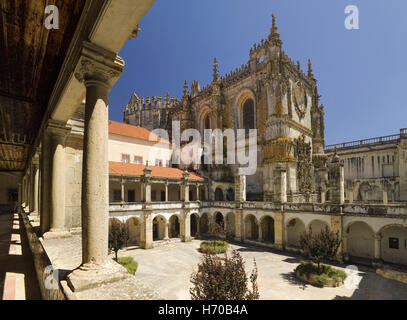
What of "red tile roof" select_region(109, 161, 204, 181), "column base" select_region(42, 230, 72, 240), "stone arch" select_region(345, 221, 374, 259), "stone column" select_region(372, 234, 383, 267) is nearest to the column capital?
"column base" select_region(42, 230, 72, 240)

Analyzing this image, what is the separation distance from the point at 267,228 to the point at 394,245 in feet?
37.4

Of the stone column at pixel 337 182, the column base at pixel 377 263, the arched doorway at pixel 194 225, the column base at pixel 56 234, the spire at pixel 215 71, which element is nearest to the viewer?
the column base at pixel 56 234

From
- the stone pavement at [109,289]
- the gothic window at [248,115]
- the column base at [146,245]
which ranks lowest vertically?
the column base at [146,245]

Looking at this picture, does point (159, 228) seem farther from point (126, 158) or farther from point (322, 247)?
point (322, 247)

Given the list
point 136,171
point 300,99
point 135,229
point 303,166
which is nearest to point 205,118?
point 300,99

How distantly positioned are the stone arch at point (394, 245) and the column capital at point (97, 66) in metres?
22.4

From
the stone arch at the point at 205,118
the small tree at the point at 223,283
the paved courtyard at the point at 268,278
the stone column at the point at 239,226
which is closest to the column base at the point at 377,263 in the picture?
the paved courtyard at the point at 268,278

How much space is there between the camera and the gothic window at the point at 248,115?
32.1m

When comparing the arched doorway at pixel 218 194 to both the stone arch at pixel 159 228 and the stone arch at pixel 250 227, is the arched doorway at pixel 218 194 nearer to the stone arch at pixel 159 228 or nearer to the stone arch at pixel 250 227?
the stone arch at pixel 250 227

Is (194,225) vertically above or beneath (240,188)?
beneath

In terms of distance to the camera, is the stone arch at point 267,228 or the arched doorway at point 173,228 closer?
the stone arch at point 267,228

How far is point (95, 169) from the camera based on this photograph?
3611mm
